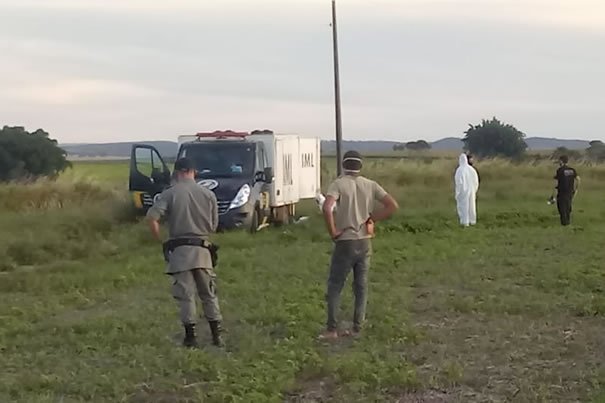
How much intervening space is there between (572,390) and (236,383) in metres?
2.47

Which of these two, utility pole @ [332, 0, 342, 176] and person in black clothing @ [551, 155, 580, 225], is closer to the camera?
person in black clothing @ [551, 155, 580, 225]

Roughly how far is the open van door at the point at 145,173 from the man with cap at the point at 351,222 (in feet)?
47.4

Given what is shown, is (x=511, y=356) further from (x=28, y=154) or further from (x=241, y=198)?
(x=28, y=154)

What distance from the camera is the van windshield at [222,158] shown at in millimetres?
23234

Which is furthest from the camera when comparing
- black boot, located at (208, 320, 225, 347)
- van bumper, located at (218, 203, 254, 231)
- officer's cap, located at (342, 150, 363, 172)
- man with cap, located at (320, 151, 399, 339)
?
van bumper, located at (218, 203, 254, 231)

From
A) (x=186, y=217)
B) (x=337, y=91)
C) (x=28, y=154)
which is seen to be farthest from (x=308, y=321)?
(x=28, y=154)

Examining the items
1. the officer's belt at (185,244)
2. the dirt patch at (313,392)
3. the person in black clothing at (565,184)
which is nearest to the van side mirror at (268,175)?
the person in black clothing at (565,184)

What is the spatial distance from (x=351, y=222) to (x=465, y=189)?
1321cm

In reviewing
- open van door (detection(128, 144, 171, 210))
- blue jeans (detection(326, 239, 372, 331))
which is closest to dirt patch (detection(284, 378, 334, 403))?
blue jeans (detection(326, 239, 372, 331))

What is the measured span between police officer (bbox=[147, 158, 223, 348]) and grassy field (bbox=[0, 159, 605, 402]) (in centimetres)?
37

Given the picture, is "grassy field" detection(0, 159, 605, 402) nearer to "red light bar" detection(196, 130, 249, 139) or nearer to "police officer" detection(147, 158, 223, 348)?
"police officer" detection(147, 158, 223, 348)

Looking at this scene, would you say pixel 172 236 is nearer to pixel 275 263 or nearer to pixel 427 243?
pixel 275 263

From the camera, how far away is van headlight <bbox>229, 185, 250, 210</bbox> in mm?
22203

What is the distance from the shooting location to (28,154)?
174 feet
